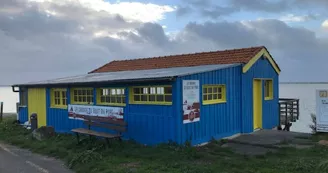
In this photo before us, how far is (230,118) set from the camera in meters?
12.8

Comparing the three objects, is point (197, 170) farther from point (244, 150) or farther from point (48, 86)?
point (48, 86)

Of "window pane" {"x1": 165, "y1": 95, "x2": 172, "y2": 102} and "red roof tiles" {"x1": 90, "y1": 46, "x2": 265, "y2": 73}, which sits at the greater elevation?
"red roof tiles" {"x1": 90, "y1": 46, "x2": 265, "y2": 73}

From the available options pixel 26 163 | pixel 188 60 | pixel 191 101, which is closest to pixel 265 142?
pixel 191 101

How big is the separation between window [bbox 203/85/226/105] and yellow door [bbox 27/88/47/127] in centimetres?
848

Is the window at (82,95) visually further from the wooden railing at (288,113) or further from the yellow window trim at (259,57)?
the wooden railing at (288,113)

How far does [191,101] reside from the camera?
10.5m

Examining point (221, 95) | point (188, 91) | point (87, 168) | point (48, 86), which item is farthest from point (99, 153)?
point (48, 86)

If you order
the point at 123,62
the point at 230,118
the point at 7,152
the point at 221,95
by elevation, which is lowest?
the point at 7,152

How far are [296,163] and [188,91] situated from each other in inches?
150

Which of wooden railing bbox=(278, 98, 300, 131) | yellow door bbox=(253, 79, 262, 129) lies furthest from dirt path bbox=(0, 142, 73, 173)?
wooden railing bbox=(278, 98, 300, 131)

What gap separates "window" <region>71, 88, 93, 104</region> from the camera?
44.5 feet

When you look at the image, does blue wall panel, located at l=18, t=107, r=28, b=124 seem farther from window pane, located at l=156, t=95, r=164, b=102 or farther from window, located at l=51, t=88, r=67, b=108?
window pane, located at l=156, t=95, r=164, b=102

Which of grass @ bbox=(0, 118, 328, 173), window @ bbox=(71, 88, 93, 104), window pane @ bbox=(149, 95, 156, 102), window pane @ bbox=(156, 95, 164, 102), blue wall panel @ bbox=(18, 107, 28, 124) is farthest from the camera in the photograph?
blue wall panel @ bbox=(18, 107, 28, 124)

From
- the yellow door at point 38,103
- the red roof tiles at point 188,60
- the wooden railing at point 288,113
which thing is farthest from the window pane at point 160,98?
the wooden railing at point 288,113
